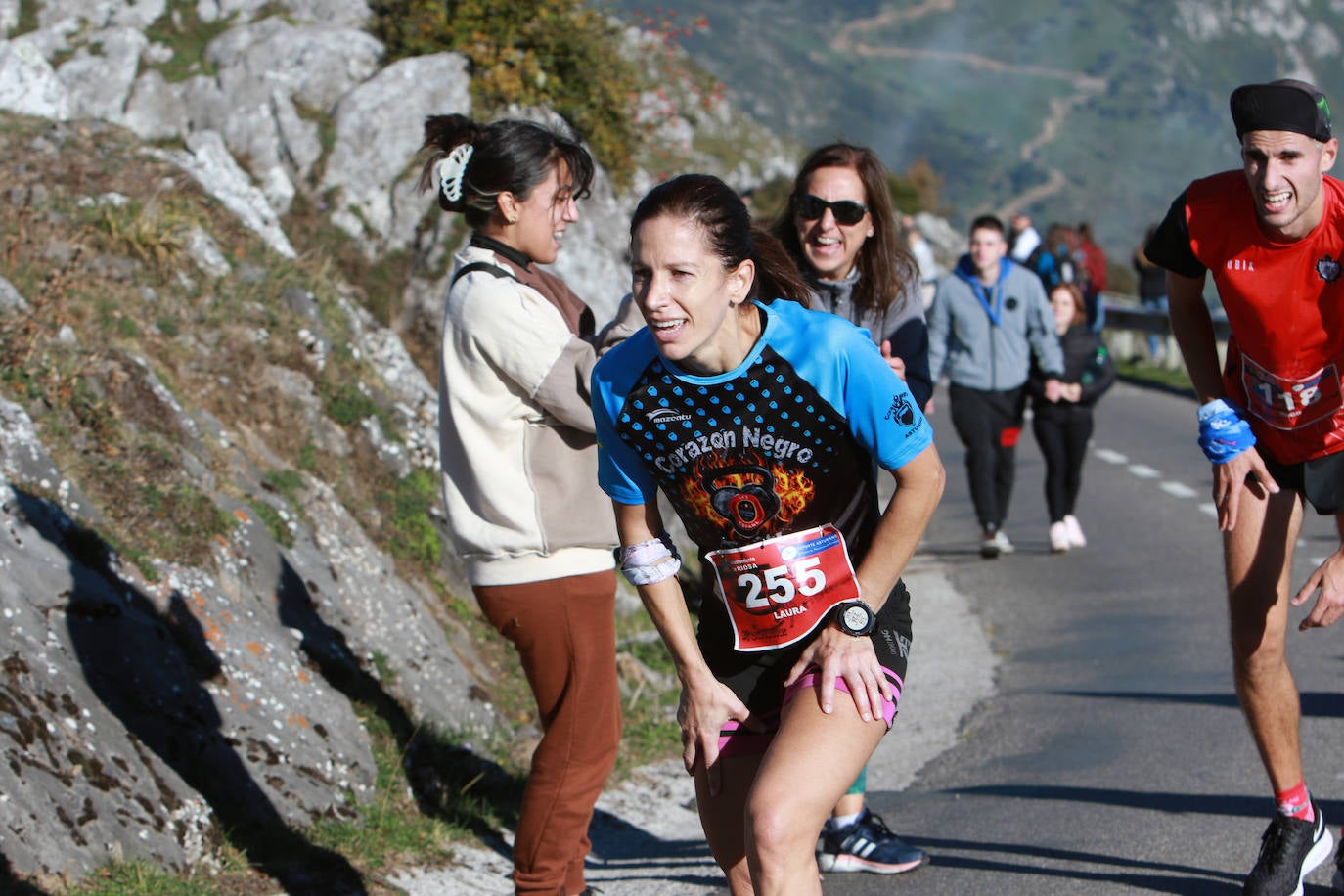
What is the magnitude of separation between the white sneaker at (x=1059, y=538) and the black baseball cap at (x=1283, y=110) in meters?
7.37

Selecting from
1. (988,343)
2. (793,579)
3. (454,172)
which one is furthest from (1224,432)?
(988,343)

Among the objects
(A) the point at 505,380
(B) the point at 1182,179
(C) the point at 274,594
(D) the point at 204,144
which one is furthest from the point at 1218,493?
(B) the point at 1182,179

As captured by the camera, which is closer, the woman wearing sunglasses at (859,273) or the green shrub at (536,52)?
the woman wearing sunglasses at (859,273)

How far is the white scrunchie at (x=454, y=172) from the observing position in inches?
181

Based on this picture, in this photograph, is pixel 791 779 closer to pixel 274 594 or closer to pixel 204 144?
pixel 274 594

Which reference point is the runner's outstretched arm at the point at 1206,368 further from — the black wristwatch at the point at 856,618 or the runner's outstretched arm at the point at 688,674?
the runner's outstretched arm at the point at 688,674

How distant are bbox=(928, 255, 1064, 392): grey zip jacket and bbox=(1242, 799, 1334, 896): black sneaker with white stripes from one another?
6.30 m

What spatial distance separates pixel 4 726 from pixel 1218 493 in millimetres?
3463

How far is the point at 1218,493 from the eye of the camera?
4648 mm

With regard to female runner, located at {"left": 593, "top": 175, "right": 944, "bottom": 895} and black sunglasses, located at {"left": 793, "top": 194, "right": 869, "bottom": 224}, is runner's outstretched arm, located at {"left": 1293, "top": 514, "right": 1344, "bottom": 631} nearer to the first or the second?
female runner, located at {"left": 593, "top": 175, "right": 944, "bottom": 895}

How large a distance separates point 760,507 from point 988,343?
24.6ft

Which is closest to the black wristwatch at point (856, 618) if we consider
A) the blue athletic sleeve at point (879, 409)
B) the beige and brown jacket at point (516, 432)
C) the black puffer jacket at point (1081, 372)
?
the blue athletic sleeve at point (879, 409)

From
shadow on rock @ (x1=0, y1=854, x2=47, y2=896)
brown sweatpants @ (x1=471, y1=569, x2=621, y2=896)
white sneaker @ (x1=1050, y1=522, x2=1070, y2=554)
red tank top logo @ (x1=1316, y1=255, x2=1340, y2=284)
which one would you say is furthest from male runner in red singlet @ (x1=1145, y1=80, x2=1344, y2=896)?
white sneaker @ (x1=1050, y1=522, x2=1070, y2=554)

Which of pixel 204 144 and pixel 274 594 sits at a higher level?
pixel 204 144
